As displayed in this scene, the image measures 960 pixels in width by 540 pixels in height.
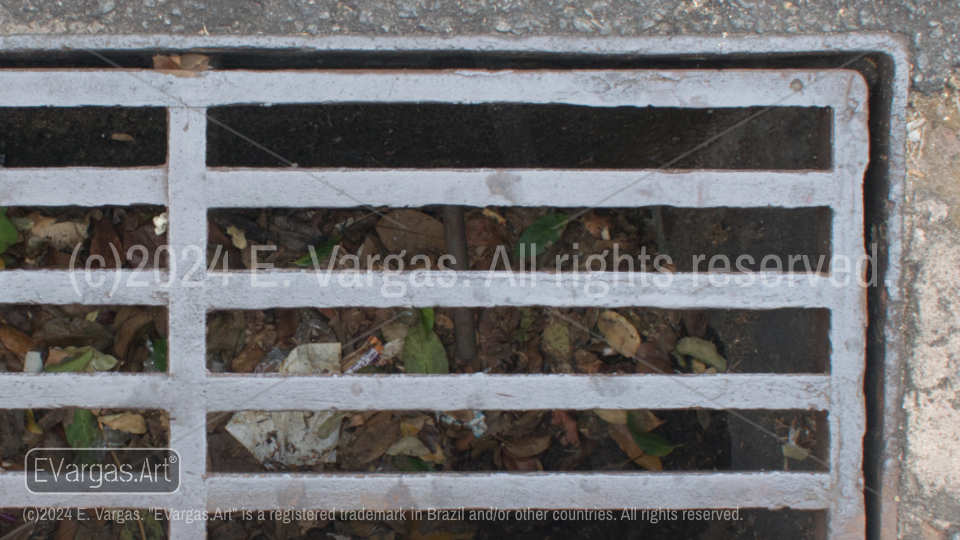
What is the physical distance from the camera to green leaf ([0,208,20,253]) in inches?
67.8

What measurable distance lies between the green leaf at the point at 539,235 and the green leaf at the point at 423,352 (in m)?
0.37

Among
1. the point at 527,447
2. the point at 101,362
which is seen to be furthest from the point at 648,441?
the point at 101,362

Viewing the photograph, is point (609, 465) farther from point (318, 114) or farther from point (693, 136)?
point (318, 114)

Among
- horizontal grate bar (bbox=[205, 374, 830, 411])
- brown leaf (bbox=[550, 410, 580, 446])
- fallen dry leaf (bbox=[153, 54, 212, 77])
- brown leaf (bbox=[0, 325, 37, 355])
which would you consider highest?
fallen dry leaf (bbox=[153, 54, 212, 77])

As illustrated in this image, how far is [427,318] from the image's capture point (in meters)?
1.81

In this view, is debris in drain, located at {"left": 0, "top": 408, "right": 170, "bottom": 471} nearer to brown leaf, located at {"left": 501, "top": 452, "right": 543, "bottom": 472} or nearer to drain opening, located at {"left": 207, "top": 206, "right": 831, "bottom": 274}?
drain opening, located at {"left": 207, "top": 206, "right": 831, "bottom": 274}

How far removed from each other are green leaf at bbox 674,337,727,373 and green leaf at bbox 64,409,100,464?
1.79m

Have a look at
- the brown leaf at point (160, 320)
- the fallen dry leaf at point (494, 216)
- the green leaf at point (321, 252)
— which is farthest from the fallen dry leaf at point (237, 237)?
the fallen dry leaf at point (494, 216)

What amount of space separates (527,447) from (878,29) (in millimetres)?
1368

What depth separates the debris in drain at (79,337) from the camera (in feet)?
5.79

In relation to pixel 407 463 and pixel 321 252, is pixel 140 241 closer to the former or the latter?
pixel 321 252

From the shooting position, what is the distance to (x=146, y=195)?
3.96ft

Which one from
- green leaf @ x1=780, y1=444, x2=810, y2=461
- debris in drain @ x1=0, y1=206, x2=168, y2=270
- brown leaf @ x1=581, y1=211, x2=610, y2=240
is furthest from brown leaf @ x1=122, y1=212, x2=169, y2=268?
green leaf @ x1=780, y1=444, x2=810, y2=461

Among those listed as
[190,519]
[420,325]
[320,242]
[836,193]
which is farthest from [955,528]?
[320,242]
